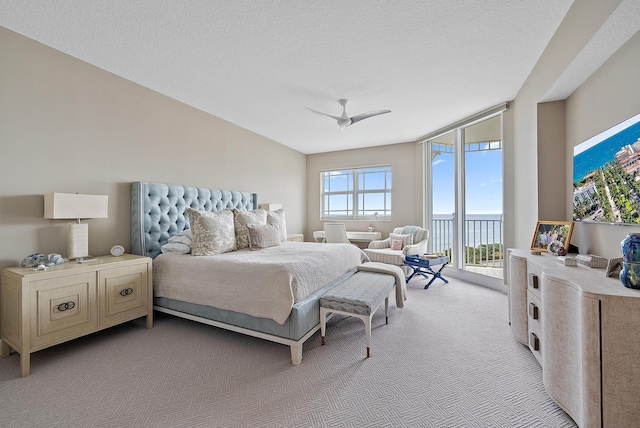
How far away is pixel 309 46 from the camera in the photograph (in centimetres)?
228

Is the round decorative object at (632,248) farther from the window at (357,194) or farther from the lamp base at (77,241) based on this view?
the window at (357,194)

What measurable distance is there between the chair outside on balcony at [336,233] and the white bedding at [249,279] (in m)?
1.96

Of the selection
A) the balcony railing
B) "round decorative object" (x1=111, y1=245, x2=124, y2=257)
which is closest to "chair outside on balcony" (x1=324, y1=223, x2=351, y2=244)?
the balcony railing

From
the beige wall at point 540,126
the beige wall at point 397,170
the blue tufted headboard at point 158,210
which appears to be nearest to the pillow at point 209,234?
the blue tufted headboard at point 158,210

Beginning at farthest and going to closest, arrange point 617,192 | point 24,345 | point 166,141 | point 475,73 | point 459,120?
1. point 459,120
2. point 166,141
3. point 475,73
4. point 24,345
5. point 617,192

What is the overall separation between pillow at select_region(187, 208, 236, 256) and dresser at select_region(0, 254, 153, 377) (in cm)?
55

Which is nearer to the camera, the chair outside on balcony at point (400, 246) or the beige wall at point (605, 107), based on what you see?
the beige wall at point (605, 107)

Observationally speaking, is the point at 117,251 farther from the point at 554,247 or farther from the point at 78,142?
A: the point at 554,247

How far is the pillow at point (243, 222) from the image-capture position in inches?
128

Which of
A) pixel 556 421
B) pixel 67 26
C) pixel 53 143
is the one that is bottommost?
pixel 556 421

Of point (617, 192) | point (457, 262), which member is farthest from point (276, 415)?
point (457, 262)

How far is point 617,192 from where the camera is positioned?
1.67 metres

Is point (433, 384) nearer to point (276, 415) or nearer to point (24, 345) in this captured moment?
point (276, 415)

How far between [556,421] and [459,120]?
4008 millimetres
